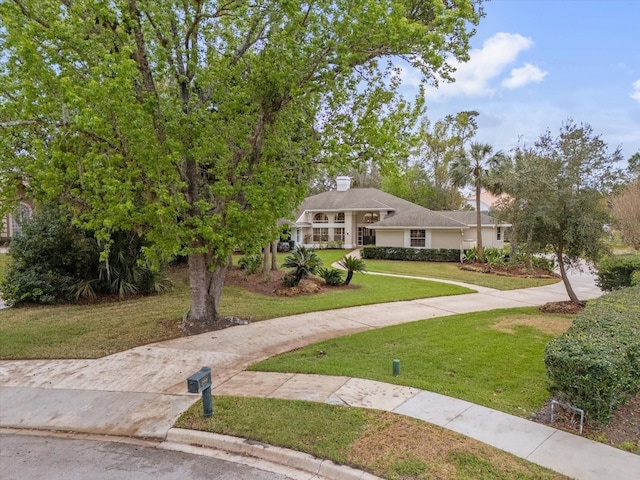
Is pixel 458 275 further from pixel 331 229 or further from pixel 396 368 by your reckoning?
pixel 331 229

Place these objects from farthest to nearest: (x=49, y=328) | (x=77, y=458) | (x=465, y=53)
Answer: (x=49, y=328) → (x=465, y=53) → (x=77, y=458)

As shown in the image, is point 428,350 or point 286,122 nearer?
point 428,350

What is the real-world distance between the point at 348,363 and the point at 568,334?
→ 133 inches

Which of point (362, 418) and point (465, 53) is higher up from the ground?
point (465, 53)

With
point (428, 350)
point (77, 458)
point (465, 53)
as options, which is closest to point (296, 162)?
point (465, 53)

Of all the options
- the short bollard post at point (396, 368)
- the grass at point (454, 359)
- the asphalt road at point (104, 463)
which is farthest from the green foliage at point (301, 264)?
the asphalt road at point (104, 463)

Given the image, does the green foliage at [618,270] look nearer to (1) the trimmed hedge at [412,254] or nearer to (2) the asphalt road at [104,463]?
(2) the asphalt road at [104,463]

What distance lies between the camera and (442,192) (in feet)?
153

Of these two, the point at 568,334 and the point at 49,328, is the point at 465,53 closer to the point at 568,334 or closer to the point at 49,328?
the point at 568,334

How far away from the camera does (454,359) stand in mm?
7184

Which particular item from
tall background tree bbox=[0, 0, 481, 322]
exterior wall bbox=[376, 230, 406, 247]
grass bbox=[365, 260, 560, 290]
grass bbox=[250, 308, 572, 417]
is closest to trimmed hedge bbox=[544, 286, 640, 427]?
grass bbox=[250, 308, 572, 417]

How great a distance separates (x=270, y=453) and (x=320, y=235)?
32.5 meters

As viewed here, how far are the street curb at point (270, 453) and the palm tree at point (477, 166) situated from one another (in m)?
23.5

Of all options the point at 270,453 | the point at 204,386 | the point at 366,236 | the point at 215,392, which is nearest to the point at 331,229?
the point at 366,236
